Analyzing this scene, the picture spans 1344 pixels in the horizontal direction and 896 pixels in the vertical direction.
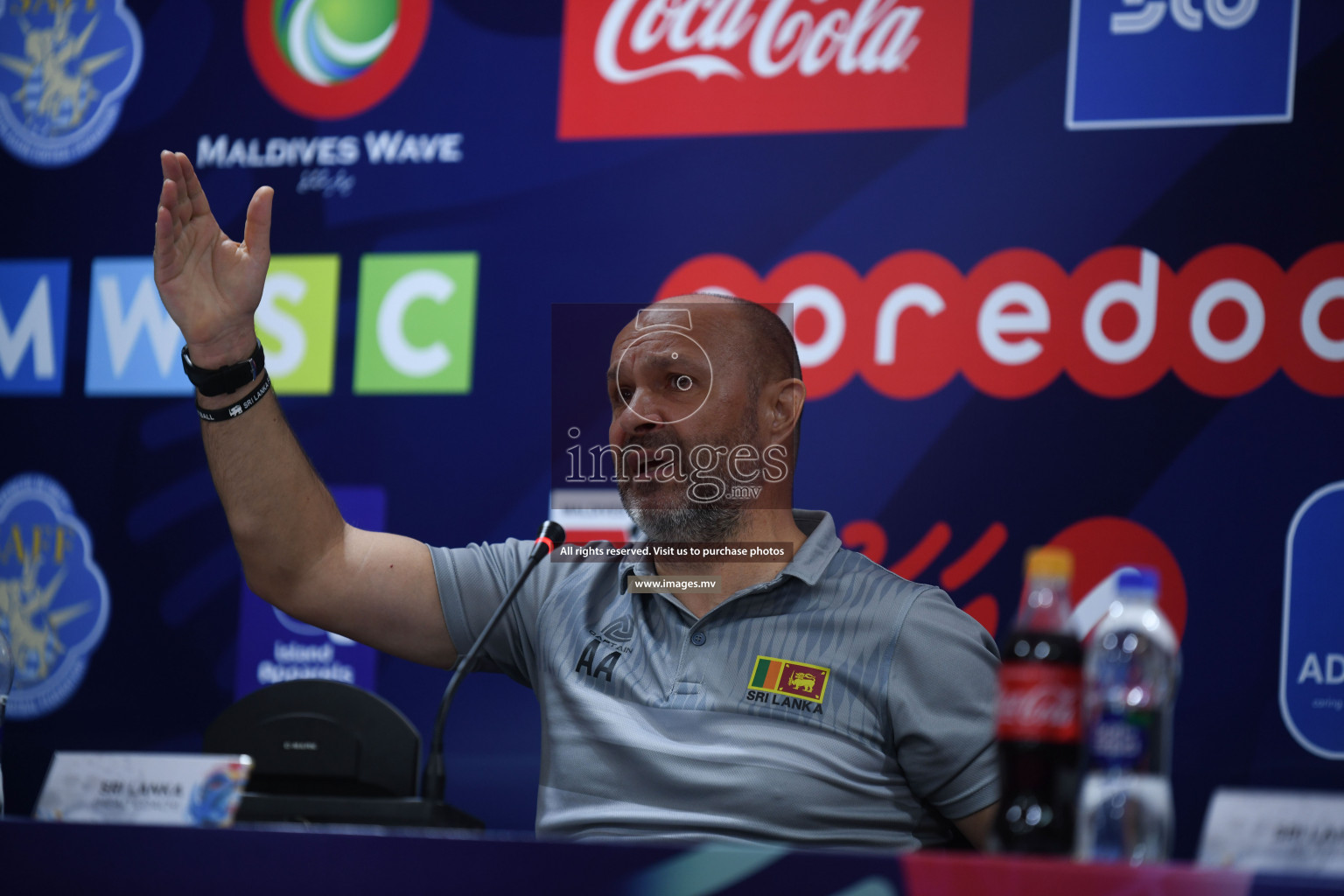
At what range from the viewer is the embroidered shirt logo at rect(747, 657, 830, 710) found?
1549 millimetres

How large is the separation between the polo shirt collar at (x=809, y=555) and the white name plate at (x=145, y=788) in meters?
0.79

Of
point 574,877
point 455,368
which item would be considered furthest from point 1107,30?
point 574,877

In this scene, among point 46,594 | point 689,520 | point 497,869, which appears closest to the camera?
point 497,869

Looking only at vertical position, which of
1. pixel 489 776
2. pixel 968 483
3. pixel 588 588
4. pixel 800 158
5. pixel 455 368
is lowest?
pixel 489 776

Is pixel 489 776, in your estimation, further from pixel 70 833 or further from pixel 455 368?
pixel 70 833

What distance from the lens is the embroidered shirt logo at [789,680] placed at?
1549mm

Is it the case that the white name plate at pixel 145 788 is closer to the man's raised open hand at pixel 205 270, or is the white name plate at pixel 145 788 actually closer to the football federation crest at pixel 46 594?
the man's raised open hand at pixel 205 270

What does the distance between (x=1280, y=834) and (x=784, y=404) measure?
3.52 feet

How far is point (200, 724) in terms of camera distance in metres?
2.41

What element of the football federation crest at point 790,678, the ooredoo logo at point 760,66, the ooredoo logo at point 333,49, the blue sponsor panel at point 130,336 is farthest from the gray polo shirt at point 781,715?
the ooredoo logo at point 333,49

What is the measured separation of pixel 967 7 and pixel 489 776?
1667 mm

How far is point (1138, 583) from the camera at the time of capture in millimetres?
918

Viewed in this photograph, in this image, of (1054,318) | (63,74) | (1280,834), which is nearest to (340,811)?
(1280,834)

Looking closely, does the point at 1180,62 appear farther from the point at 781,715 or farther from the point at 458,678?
the point at 458,678
